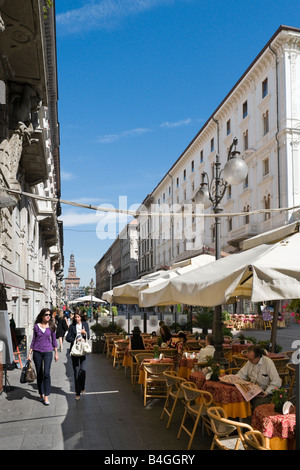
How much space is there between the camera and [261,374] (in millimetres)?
5867

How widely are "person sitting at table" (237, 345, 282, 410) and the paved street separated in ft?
3.44

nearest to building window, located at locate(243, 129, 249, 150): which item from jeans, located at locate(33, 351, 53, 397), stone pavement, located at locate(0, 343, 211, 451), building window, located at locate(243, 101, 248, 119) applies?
building window, located at locate(243, 101, 248, 119)

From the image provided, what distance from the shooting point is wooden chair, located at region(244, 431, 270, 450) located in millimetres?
3957

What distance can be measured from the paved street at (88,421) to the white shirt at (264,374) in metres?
1.11

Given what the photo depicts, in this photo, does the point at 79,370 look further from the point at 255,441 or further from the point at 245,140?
the point at 245,140

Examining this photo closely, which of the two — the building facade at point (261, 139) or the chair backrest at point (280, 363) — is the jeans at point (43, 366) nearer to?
the chair backrest at point (280, 363)

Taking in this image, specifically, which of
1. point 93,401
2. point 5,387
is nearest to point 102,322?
point 5,387

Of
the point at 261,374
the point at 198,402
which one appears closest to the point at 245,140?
the point at 261,374

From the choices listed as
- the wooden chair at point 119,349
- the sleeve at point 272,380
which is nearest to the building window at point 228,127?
the wooden chair at point 119,349

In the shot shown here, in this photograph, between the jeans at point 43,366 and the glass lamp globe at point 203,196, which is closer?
the jeans at point 43,366

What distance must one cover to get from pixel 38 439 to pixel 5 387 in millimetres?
4049

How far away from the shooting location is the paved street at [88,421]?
579 centimetres
